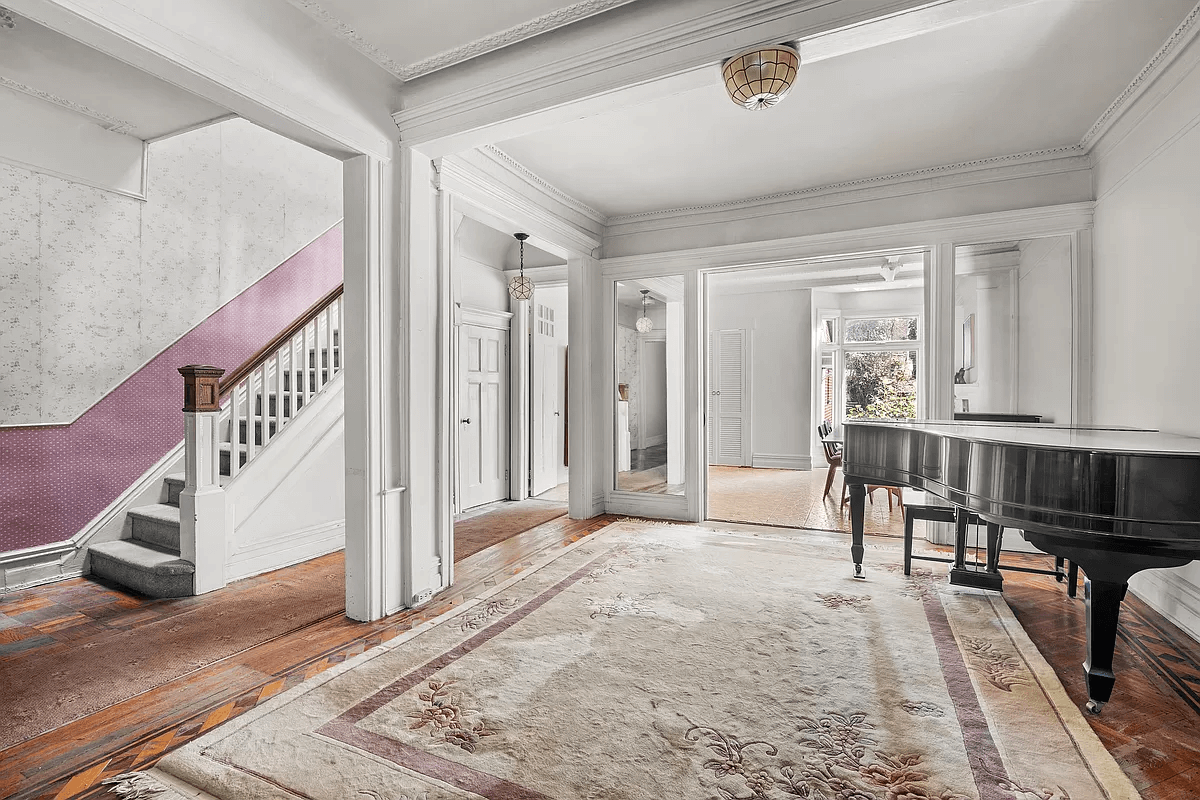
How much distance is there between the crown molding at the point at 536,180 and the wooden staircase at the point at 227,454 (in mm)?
1598

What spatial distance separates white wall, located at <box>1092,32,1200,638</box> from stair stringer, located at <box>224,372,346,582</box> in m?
4.52

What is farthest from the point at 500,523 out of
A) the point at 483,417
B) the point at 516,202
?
the point at 516,202

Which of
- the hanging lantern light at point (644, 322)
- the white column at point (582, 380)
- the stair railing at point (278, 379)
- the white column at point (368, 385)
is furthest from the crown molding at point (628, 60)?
the hanging lantern light at point (644, 322)

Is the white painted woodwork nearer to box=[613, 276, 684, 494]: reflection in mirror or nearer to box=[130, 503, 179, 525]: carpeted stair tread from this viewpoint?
box=[130, 503, 179, 525]: carpeted stair tread

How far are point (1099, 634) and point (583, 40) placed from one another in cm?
312

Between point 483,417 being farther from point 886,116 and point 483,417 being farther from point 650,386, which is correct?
point 886,116

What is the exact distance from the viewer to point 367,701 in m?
2.16

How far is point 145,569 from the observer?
3.31 metres

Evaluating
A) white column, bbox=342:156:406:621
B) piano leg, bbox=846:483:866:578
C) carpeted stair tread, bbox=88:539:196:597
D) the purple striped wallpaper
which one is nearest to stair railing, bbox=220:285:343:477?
the purple striped wallpaper

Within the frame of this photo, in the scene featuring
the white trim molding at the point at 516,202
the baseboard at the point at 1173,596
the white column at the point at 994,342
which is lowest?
the baseboard at the point at 1173,596

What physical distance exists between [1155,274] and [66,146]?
6413 mm

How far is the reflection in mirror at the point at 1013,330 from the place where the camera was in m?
4.04

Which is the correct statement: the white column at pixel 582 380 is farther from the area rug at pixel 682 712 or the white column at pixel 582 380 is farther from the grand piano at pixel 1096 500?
the grand piano at pixel 1096 500

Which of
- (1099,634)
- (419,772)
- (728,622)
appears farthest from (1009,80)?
(419,772)
